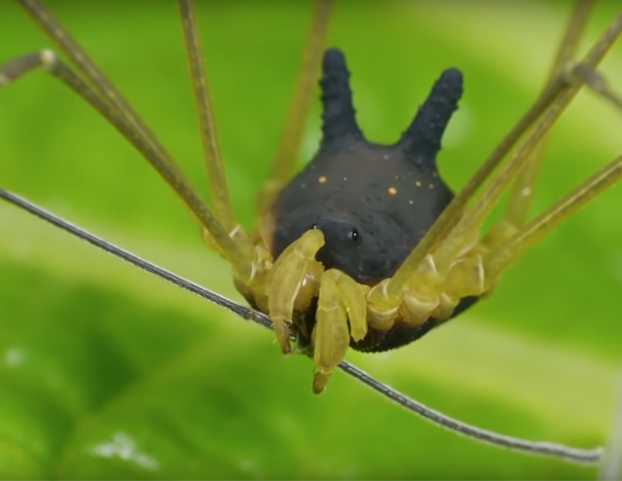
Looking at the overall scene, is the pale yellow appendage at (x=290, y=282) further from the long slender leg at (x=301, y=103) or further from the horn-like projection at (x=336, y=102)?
the long slender leg at (x=301, y=103)

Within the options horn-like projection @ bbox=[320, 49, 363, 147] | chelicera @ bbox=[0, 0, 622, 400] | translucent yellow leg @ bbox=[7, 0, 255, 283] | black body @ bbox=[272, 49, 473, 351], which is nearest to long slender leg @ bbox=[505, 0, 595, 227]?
chelicera @ bbox=[0, 0, 622, 400]

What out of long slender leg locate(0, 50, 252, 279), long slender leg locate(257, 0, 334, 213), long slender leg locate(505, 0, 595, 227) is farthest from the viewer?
long slender leg locate(257, 0, 334, 213)

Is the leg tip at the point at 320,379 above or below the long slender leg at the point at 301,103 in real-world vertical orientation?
below

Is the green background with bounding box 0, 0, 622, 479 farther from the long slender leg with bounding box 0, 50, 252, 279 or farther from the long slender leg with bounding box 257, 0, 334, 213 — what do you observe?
the long slender leg with bounding box 0, 50, 252, 279

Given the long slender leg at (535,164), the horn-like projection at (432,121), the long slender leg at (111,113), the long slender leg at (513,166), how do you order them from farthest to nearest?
the long slender leg at (535,164)
the horn-like projection at (432,121)
the long slender leg at (513,166)
the long slender leg at (111,113)

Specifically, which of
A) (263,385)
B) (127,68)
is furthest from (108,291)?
(127,68)

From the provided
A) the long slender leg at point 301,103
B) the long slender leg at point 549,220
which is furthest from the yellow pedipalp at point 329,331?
the long slender leg at point 301,103

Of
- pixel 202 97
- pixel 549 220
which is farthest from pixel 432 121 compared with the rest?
pixel 202 97
